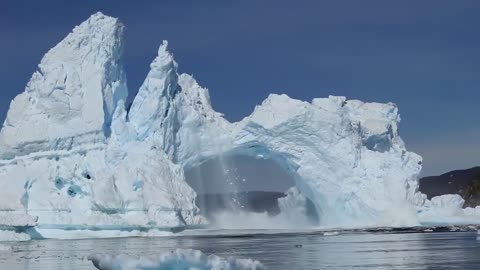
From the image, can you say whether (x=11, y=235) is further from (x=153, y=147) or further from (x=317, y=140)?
(x=317, y=140)

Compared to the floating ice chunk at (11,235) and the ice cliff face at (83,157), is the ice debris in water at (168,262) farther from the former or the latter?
the floating ice chunk at (11,235)

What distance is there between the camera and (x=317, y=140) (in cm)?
3416

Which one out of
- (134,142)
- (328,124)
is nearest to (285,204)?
(328,124)

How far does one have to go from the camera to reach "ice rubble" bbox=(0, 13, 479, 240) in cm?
3070

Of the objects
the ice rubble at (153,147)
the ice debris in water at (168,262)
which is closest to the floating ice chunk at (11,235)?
the ice rubble at (153,147)

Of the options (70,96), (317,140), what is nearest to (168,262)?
A: (70,96)

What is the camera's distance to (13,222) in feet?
94.9

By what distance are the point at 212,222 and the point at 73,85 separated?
10.8 meters

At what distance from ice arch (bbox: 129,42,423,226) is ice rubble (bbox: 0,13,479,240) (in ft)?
0.17

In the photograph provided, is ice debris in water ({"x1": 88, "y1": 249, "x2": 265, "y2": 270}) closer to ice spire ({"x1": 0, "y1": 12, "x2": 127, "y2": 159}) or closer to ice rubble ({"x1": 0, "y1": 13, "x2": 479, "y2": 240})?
ice rubble ({"x1": 0, "y1": 13, "x2": 479, "y2": 240})

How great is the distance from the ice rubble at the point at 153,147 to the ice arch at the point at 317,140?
0.17 feet

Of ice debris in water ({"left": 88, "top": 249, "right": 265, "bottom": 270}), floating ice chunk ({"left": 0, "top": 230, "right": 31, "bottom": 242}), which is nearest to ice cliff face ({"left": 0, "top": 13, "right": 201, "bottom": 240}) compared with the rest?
floating ice chunk ({"left": 0, "top": 230, "right": 31, "bottom": 242})

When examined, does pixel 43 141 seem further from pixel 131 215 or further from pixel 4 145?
pixel 131 215

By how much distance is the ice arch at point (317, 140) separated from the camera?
33.6m
